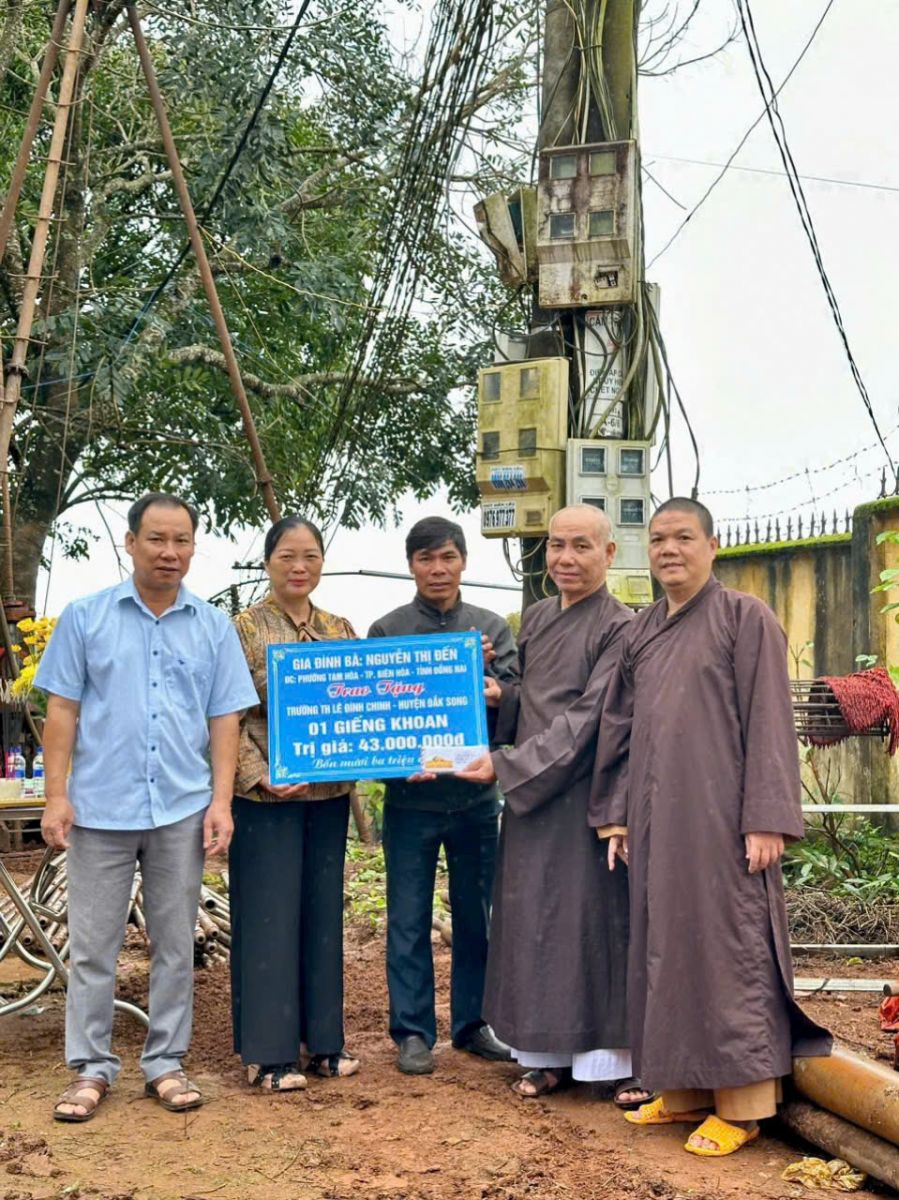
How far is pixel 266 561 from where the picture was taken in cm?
481

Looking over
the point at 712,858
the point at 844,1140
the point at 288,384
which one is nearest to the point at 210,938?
the point at 712,858

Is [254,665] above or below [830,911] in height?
above

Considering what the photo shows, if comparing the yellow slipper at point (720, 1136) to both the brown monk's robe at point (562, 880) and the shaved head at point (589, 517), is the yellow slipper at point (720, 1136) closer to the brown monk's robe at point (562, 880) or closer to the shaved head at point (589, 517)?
the brown monk's robe at point (562, 880)

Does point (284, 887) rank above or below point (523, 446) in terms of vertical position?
below

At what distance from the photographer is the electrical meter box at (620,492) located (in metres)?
6.10

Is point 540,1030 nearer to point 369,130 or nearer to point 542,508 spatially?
point 542,508

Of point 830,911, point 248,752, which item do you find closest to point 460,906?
point 248,752

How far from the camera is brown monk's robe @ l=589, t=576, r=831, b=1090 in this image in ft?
13.1

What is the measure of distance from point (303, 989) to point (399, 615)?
4.29 feet

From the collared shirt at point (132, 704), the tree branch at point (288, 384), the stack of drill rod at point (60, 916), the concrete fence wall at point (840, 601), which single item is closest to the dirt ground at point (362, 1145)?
the stack of drill rod at point (60, 916)

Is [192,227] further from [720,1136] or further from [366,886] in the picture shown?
[720,1136]

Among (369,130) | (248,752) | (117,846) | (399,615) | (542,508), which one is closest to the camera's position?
(117,846)

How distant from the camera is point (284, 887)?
185 inches

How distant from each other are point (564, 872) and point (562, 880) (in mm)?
26
